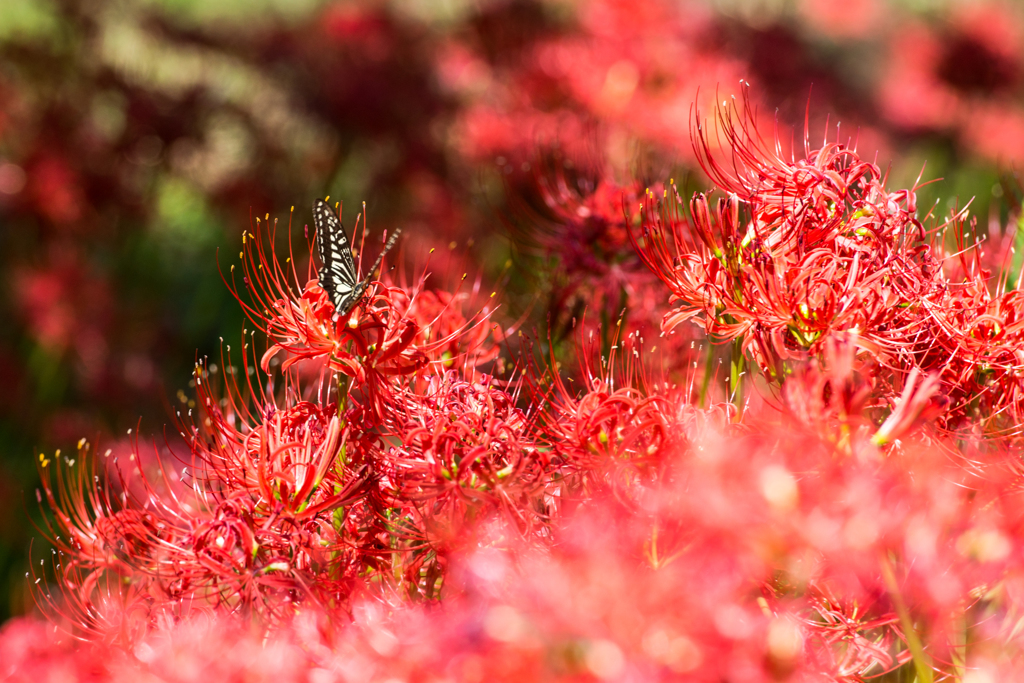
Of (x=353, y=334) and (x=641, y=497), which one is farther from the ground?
(x=353, y=334)

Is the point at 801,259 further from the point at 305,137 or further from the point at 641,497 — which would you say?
the point at 305,137

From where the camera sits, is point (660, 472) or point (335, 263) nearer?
point (660, 472)

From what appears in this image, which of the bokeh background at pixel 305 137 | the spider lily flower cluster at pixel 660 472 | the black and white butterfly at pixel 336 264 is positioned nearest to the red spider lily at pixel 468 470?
the spider lily flower cluster at pixel 660 472

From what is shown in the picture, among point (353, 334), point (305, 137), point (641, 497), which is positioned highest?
point (353, 334)

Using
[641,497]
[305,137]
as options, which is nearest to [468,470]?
[641,497]

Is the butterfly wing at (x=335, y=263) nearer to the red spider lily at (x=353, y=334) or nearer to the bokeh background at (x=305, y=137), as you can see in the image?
the red spider lily at (x=353, y=334)

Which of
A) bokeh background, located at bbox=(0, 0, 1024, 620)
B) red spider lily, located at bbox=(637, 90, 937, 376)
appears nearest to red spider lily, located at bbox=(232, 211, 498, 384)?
red spider lily, located at bbox=(637, 90, 937, 376)
